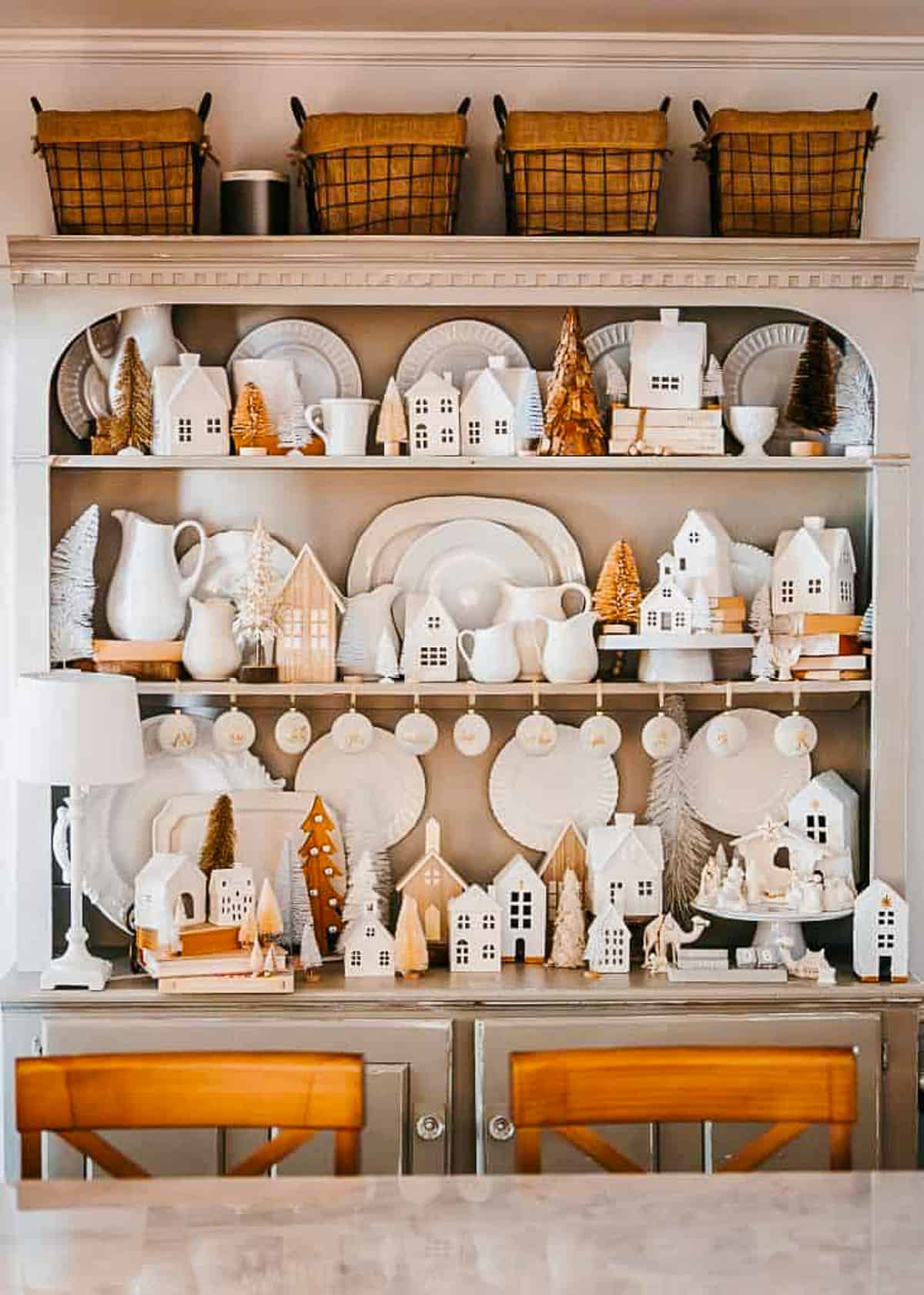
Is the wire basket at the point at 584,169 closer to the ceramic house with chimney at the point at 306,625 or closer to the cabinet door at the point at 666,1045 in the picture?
the ceramic house with chimney at the point at 306,625

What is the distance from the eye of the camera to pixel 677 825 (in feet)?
10.7

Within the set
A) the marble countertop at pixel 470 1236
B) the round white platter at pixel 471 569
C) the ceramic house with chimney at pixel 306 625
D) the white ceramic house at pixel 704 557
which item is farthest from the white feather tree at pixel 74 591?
the marble countertop at pixel 470 1236

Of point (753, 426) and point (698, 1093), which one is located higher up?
point (753, 426)

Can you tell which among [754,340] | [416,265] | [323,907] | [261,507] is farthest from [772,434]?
[323,907]

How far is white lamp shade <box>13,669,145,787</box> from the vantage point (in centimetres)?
279

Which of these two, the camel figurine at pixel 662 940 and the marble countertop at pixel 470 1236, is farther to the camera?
the camel figurine at pixel 662 940

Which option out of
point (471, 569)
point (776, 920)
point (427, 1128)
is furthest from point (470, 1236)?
point (471, 569)

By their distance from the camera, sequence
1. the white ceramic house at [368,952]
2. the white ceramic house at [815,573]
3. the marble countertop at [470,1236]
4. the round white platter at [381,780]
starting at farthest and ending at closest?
the round white platter at [381,780] < the white ceramic house at [815,573] < the white ceramic house at [368,952] < the marble countertop at [470,1236]

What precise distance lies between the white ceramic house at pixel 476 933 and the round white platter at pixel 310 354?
1023 millimetres

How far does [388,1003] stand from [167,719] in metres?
0.72

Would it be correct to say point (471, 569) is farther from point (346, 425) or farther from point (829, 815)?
point (829, 815)

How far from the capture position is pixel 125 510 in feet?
10.5

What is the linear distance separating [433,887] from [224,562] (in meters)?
0.77

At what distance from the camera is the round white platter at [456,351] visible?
10.4 ft
